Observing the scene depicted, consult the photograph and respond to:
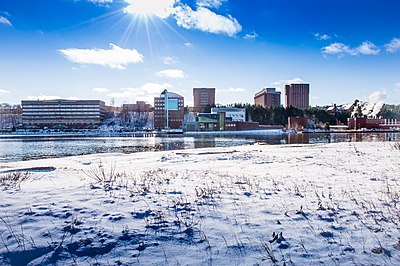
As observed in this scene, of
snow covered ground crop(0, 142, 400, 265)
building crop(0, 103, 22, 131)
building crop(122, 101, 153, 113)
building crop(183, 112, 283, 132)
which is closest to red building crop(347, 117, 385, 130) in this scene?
building crop(183, 112, 283, 132)

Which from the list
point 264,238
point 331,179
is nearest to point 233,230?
point 264,238

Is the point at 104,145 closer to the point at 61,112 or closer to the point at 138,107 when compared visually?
the point at 61,112

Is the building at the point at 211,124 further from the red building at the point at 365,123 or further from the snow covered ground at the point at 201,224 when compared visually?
the snow covered ground at the point at 201,224

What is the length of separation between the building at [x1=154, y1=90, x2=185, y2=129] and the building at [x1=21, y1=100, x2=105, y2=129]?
119 ft

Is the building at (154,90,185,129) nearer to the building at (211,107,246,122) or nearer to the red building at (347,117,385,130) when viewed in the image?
the building at (211,107,246,122)

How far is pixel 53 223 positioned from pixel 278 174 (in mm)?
7635

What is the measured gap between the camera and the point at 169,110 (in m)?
135

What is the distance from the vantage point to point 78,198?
6.41m

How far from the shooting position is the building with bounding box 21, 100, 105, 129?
142500 mm

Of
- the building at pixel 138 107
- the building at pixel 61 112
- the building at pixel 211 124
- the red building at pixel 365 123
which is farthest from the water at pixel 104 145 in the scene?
the building at pixel 138 107

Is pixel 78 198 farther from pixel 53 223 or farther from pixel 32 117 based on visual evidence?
pixel 32 117

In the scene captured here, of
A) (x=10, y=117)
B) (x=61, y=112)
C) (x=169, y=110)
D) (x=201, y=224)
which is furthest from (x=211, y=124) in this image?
(x=10, y=117)

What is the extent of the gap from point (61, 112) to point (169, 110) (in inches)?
2469

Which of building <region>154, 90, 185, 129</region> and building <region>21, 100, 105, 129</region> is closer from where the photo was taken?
building <region>154, 90, 185, 129</region>
